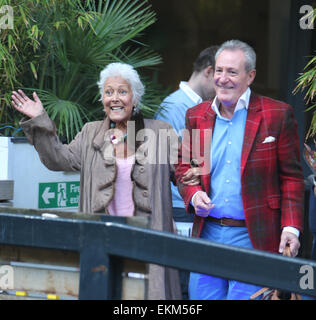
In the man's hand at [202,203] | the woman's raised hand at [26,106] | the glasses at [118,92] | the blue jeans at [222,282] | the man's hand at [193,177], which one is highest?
the glasses at [118,92]

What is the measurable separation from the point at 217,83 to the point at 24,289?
1655 mm

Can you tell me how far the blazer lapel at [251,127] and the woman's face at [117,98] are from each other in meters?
0.69

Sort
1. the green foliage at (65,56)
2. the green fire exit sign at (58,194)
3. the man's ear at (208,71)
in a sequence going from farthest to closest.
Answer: the man's ear at (208,71) → the green foliage at (65,56) → the green fire exit sign at (58,194)

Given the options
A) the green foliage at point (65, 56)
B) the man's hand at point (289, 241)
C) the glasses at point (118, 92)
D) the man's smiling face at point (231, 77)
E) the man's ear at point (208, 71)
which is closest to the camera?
the man's hand at point (289, 241)

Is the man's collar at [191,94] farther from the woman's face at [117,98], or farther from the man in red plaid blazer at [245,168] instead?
the man in red plaid blazer at [245,168]

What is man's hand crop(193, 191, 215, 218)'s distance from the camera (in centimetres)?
320

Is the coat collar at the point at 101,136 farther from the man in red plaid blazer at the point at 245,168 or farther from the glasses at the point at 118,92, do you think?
the man in red plaid blazer at the point at 245,168

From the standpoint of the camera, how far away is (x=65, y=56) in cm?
Answer: 534

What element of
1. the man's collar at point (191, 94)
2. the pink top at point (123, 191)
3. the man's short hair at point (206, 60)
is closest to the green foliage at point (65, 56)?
the man's collar at point (191, 94)

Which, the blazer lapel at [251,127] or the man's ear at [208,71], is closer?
the blazer lapel at [251,127]

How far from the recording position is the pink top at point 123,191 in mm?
3553

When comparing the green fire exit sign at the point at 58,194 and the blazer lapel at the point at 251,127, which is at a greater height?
the blazer lapel at the point at 251,127
